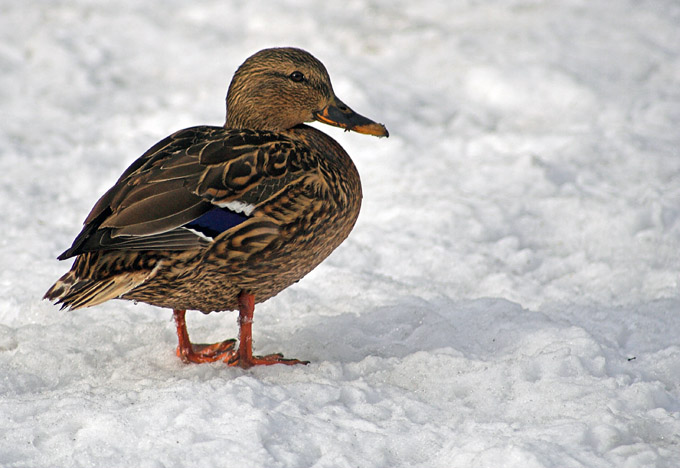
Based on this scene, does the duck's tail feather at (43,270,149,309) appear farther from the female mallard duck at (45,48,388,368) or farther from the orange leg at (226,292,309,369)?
the orange leg at (226,292,309,369)

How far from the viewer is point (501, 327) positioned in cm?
397

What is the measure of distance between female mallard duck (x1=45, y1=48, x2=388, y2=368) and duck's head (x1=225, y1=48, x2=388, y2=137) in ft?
0.22

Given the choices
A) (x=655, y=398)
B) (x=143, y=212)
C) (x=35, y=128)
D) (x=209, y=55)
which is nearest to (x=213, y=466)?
(x=143, y=212)

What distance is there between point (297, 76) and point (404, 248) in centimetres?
152

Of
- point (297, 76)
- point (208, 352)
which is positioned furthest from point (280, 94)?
point (208, 352)

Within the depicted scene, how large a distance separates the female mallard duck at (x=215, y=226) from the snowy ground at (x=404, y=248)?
0.37 m

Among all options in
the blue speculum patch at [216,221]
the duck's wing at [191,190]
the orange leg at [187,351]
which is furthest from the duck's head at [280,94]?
the orange leg at [187,351]

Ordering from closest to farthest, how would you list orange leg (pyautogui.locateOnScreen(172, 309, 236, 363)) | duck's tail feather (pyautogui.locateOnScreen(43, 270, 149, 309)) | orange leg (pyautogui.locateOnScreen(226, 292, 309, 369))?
duck's tail feather (pyautogui.locateOnScreen(43, 270, 149, 309)) → orange leg (pyautogui.locateOnScreen(226, 292, 309, 369)) → orange leg (pyautogui.locateOnScreen(172, 309, 236, 363))

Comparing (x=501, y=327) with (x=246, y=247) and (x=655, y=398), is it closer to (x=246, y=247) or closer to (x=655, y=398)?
(x=655, y=398)

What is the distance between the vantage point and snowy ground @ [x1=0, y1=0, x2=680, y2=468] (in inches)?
115

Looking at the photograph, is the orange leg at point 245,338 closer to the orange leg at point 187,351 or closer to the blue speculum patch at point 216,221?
the orange leg at point 187,351

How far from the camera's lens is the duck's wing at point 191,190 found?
10.4ft

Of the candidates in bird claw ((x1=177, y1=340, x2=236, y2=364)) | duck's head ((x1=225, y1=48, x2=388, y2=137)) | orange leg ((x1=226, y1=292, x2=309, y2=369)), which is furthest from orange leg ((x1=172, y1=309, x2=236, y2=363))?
duck's head ((x1=225, y1=48, x2=388, y2=137))

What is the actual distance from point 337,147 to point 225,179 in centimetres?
82
